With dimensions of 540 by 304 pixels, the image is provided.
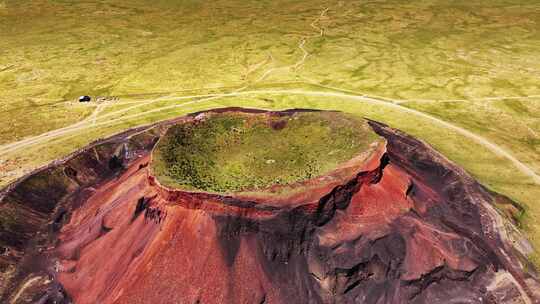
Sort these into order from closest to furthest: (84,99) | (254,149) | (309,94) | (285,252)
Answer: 1. (285,252)
2. (254,149)
3. (84,99)
4. (309,94)

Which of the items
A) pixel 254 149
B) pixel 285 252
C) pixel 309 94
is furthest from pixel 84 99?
pixel 285 252

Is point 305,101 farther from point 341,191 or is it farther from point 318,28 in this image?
point 318,28

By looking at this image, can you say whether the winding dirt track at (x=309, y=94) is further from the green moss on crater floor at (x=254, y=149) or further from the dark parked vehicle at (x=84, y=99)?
the green moss on crater floor at (x=254, y=149)

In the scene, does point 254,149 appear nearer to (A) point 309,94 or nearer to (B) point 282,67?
(A) point 309,94

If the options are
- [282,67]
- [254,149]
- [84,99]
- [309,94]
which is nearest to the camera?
[254,149]

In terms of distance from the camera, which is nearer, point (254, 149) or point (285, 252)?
point (285, 252)

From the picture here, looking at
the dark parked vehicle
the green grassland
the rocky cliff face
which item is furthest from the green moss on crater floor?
the dark parked vehicle
